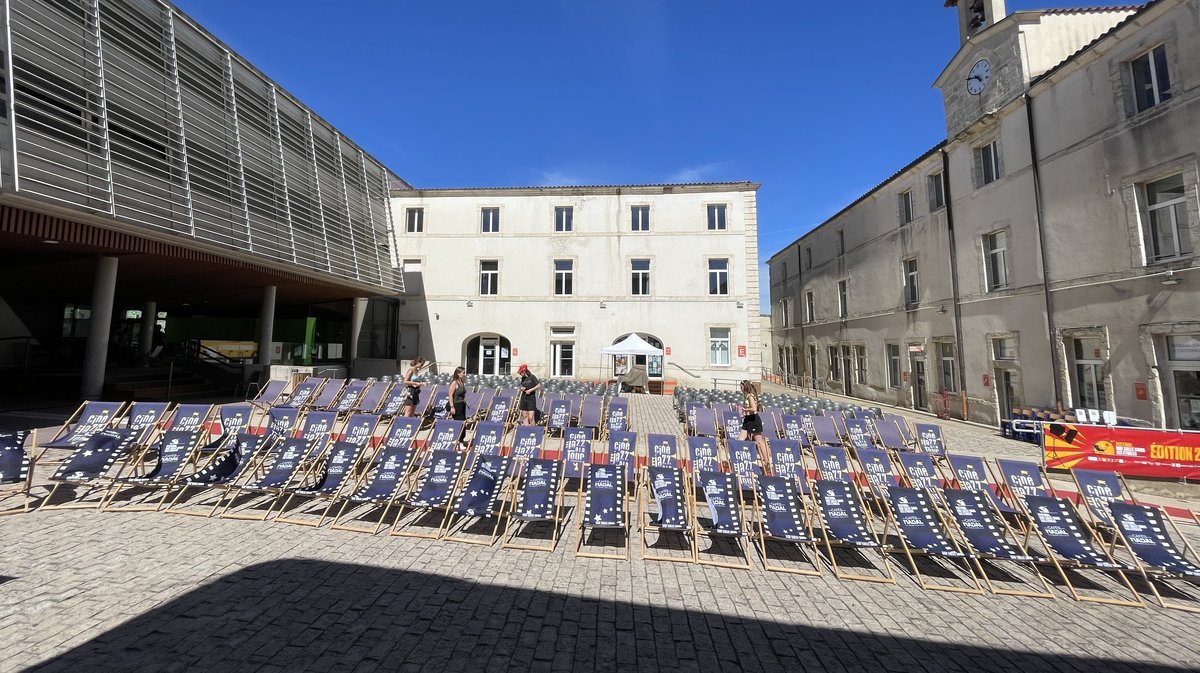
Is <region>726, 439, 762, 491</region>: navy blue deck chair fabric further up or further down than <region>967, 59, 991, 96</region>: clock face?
further down

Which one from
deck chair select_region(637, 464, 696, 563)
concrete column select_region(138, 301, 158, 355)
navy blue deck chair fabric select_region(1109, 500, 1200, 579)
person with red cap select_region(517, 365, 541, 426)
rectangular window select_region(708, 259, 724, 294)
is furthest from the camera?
rectangular window select_region(708, 259, 724, 294)

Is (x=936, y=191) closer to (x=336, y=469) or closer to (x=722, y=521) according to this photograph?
(x=722, y=521)

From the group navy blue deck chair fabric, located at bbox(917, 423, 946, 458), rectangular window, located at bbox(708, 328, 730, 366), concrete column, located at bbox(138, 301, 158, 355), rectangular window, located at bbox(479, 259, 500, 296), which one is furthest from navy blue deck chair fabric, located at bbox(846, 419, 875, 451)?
concrete column, located at bbox(138, 301, 158, 355)

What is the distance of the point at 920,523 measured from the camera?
13.8 ft

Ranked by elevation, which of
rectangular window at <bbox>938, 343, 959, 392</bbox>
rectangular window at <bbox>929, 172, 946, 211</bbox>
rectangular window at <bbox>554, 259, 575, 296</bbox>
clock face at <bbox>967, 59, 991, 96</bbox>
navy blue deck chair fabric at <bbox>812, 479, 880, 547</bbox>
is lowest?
navy blue deck chair fabric at <bbox>812, 479, 880, 547</bbox>

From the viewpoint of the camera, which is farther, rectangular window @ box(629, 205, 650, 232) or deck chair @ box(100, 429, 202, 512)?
rectangular window @ box(629, 205, 650, 232)

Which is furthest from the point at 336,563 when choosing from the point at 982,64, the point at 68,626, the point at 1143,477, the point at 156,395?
the point at 982,64

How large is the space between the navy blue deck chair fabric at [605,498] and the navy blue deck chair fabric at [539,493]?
1.19 ft

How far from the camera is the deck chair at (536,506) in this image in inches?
167

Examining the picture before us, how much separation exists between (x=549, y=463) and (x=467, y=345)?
16.6 meters

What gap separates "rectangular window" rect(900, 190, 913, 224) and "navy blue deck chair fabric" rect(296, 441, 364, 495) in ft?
62.9

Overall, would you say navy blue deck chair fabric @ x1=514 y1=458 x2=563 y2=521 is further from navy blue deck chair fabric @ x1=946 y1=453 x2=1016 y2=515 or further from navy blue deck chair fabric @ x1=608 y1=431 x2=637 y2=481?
navy blue deck chair fabric @ x1=946 y1=453 x2=1016 y2=515

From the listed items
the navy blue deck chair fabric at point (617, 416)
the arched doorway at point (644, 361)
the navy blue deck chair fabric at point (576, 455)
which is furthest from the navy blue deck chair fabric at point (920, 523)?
the arched doorway at point (644, 361)

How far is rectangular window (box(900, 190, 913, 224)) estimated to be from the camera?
16719 millimetres
